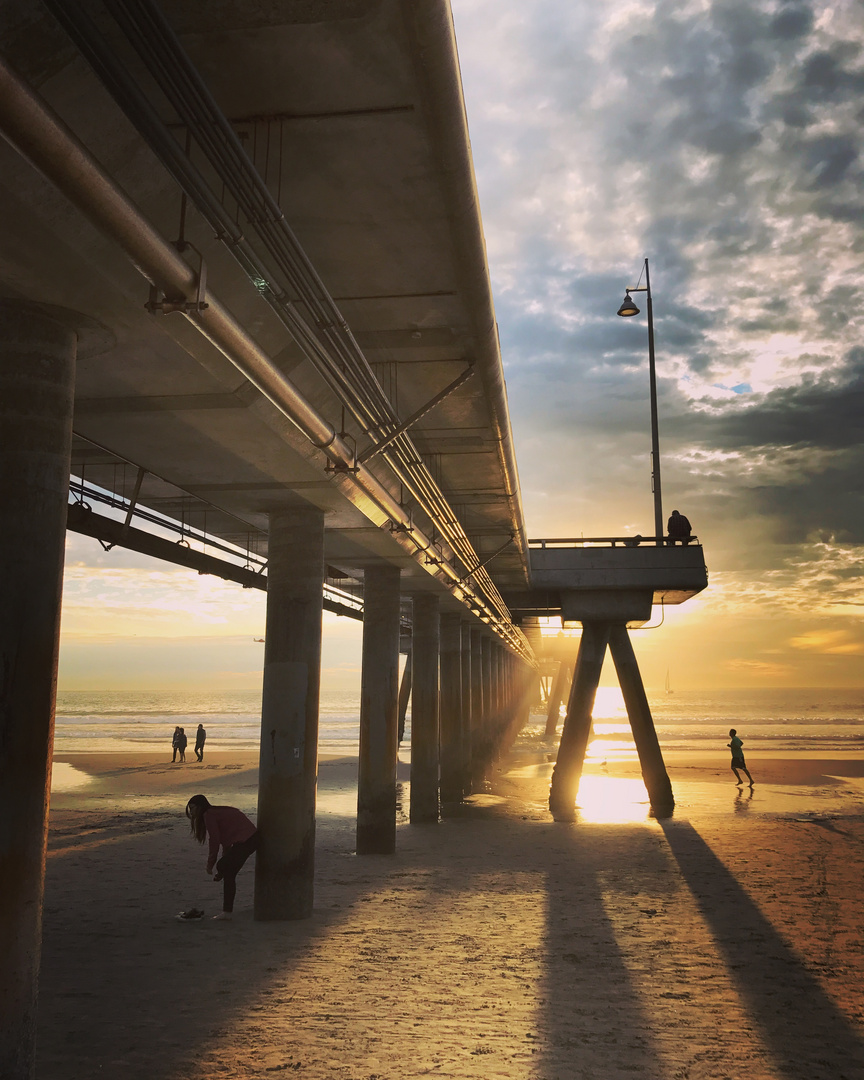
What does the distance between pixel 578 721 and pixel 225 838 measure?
14.2 metres

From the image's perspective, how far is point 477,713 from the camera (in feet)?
106

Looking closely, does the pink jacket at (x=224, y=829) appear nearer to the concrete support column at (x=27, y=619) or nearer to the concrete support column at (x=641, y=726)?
the concrete support column at (x=27, y=619)

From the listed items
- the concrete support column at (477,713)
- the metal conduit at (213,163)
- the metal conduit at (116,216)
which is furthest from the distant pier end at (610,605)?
the metal conduit at (116,216)

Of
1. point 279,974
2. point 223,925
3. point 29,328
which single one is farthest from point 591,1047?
point 29,328

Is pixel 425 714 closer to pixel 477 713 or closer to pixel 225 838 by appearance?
pixel 225 838

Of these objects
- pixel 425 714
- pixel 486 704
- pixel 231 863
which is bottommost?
pixel 231 863

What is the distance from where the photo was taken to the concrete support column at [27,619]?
5.16 meters

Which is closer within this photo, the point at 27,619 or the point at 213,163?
the point at 213,163

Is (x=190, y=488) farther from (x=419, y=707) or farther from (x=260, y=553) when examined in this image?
(x=419, y=707)

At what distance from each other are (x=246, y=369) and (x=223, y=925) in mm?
7705

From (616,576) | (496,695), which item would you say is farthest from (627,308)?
(496,695)

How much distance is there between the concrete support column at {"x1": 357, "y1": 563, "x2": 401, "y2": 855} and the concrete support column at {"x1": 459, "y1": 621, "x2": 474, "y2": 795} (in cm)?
871

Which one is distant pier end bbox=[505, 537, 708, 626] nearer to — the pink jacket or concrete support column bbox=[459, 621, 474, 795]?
concrete support column bbox=[459, 621, 474, 795]

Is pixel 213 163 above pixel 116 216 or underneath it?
above
